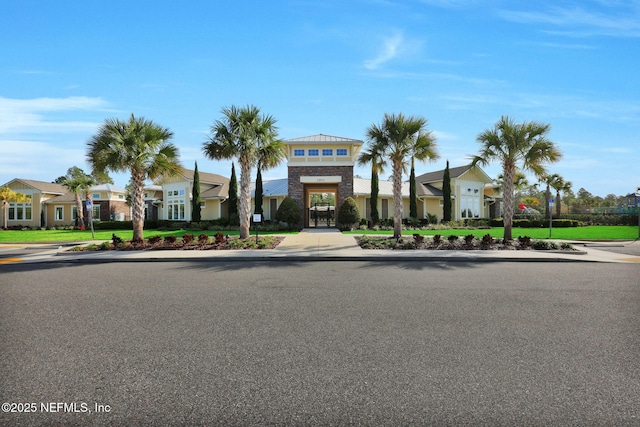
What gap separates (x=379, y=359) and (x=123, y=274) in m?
9.40

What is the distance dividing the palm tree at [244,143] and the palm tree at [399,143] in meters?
6.15

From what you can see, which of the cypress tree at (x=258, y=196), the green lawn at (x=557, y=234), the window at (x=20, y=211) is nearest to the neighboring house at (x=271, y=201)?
the cypress tree at (x=258, y=196)

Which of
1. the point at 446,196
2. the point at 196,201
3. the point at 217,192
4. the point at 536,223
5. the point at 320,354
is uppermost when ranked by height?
the point at 217,192

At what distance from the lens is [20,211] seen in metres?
46.1

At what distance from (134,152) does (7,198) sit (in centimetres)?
3391

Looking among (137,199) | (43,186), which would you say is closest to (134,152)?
(137,199)

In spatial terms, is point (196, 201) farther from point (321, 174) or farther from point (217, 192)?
point (321, 174)

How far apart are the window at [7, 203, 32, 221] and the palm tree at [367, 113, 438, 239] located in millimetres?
44097

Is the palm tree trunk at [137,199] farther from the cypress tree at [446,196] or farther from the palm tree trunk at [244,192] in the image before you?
the cypress tree at [446,196]

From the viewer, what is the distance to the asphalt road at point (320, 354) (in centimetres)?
335

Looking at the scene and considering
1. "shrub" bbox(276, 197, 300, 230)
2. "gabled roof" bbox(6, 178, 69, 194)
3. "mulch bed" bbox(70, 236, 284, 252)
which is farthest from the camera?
"gabled roof" bbox(6, 178, 69, 194)

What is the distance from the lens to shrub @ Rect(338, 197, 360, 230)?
30.8 meters

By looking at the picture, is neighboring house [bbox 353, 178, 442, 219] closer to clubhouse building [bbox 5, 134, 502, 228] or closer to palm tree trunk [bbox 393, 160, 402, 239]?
clubhouse building [bbox 5, 134, 502, 228]

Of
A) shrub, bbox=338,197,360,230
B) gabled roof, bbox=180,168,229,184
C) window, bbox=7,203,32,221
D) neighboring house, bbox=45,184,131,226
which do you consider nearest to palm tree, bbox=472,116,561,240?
shrub, bbox=338,197,360,230
